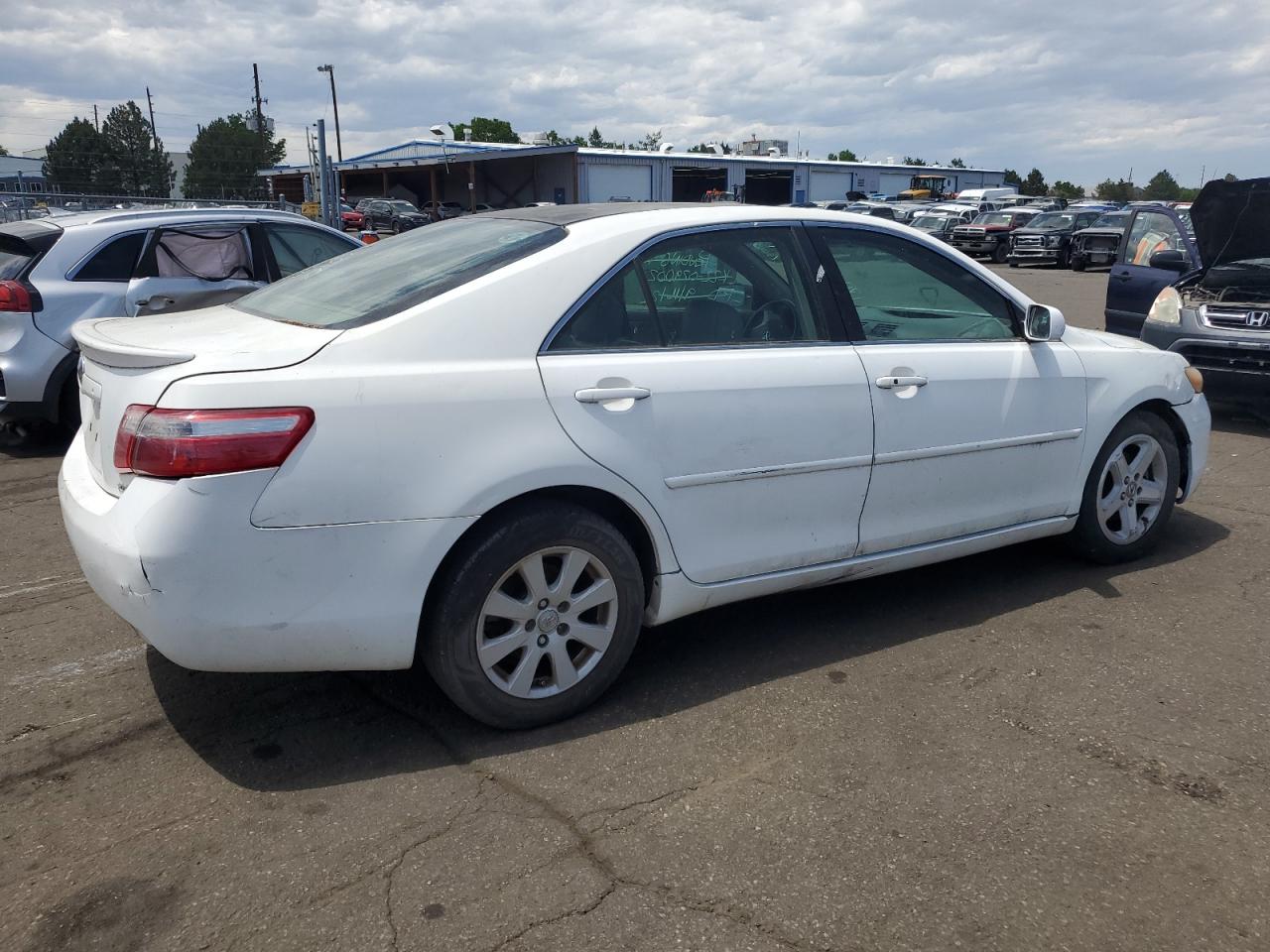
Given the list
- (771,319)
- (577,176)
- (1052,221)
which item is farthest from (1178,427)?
(577,176)

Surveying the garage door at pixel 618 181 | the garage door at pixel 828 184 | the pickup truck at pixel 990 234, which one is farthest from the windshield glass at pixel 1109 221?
the garage door at pixel 828 184

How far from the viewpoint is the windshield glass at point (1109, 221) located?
31.3 meters

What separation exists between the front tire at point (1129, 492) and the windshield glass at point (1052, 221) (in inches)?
1168

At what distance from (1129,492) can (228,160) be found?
65.1 meters

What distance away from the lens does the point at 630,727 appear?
3373mm

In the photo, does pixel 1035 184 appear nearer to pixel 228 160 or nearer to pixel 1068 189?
pixel 1068 189

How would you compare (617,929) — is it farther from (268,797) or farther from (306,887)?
(268,797)

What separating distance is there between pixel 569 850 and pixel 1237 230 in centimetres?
799

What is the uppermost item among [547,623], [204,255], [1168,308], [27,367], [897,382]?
[204,255]

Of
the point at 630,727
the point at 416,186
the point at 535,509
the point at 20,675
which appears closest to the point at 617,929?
the point at 630,727

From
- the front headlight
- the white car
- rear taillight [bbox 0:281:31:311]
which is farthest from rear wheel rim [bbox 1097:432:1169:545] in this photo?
rear taillight [bbox 0:281:31:311]

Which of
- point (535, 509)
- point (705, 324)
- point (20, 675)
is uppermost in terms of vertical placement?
point (705, 324)

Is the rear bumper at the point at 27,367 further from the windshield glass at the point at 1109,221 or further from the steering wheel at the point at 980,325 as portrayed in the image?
the windshield glass at the point at 1109,221

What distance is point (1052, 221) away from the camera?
3209 centimetres
